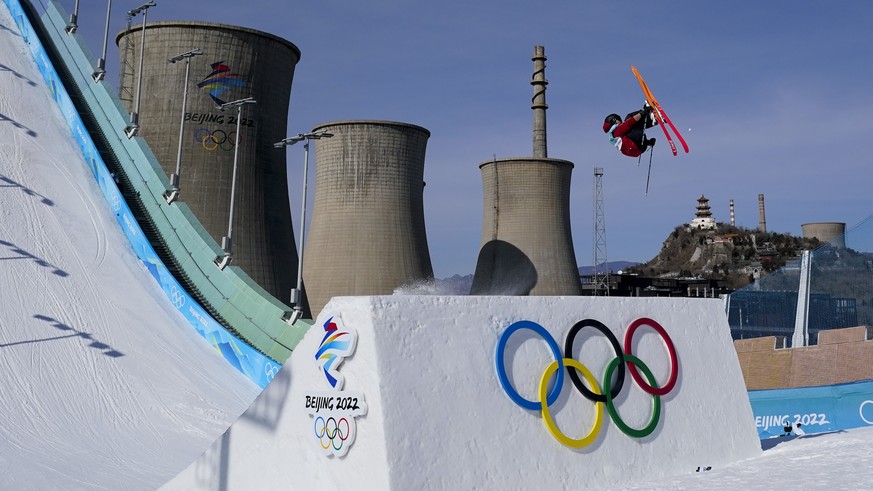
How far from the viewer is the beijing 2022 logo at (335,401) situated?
232 inches

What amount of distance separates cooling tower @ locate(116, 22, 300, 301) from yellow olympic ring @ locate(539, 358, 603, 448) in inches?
814

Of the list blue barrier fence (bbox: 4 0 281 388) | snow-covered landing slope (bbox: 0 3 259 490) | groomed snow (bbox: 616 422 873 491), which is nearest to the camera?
groomed snow (bbox: 616 422 873 491)

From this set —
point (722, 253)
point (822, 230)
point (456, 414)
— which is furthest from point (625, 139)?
point (722, 253)

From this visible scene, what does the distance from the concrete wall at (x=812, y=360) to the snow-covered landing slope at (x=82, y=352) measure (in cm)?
909

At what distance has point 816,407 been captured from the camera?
11648 mm

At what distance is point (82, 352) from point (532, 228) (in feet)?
99.3

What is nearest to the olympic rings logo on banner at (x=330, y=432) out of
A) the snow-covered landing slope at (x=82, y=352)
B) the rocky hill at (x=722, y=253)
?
the snow-covered landing slope at (x=82, y=352)

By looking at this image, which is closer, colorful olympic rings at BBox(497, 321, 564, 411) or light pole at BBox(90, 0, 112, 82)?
colorful olympic rings at BBox(497, 321, 564, 411)

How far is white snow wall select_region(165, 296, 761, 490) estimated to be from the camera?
19.1ft

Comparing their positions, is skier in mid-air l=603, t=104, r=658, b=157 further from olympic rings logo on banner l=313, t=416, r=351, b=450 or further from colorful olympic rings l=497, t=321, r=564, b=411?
olympic rings logo on banner l=313, t=416, r=351, b=450

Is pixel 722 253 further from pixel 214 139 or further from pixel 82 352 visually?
pixel 82 352

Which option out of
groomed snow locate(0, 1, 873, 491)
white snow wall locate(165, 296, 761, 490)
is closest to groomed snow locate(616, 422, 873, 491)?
groomed snow locate(0, 1, 873, 491)

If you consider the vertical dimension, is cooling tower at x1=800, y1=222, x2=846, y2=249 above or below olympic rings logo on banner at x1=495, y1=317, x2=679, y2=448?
above

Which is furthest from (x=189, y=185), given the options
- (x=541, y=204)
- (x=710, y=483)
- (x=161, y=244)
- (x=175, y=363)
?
(x=710, y=483)
